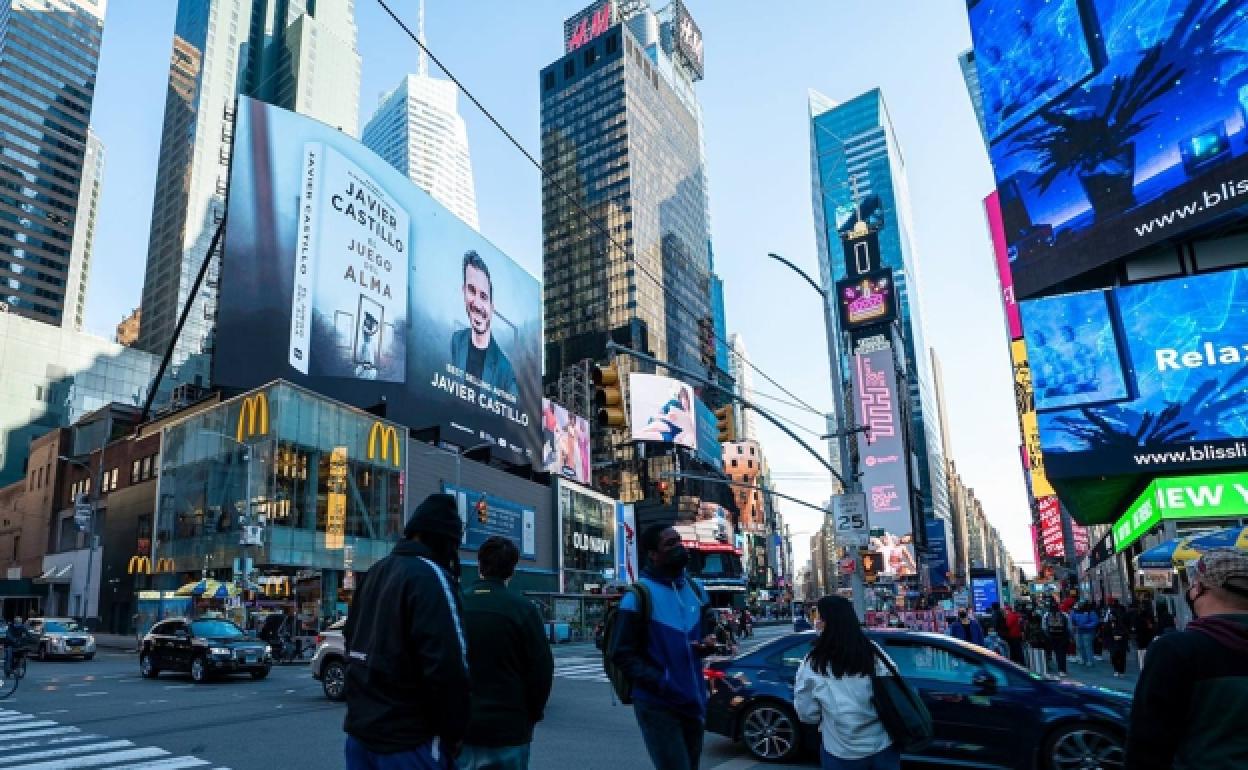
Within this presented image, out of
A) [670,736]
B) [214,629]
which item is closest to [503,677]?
[670,736]

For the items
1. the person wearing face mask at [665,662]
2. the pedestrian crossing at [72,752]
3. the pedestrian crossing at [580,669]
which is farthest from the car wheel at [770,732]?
the pedestrian crossing at [580,669]

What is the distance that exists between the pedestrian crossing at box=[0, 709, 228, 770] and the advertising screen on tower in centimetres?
8372

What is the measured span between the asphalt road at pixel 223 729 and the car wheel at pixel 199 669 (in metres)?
0.23

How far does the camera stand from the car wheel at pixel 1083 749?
25.9 ft

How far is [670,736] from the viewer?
480cm

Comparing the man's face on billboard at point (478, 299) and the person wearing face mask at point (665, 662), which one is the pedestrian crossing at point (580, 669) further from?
the man's face on billboard at point (478, 299)

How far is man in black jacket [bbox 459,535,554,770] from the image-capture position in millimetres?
4234

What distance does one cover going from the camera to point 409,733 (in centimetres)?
331

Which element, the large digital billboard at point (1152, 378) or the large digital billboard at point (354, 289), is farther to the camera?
the large digital billboard at point (354, 289)

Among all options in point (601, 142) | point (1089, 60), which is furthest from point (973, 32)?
point (601, 142)

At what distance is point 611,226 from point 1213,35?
11038 centimetres

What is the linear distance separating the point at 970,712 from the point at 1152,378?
2511 centimetres

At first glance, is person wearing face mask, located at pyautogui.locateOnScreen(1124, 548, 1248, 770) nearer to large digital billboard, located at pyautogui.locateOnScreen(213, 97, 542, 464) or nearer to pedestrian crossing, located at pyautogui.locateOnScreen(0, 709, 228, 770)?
pedestrian crossing, located at pyautogui.locateOnScreen(0, 709, 228, 770)

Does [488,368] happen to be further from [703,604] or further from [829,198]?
[829,198]
